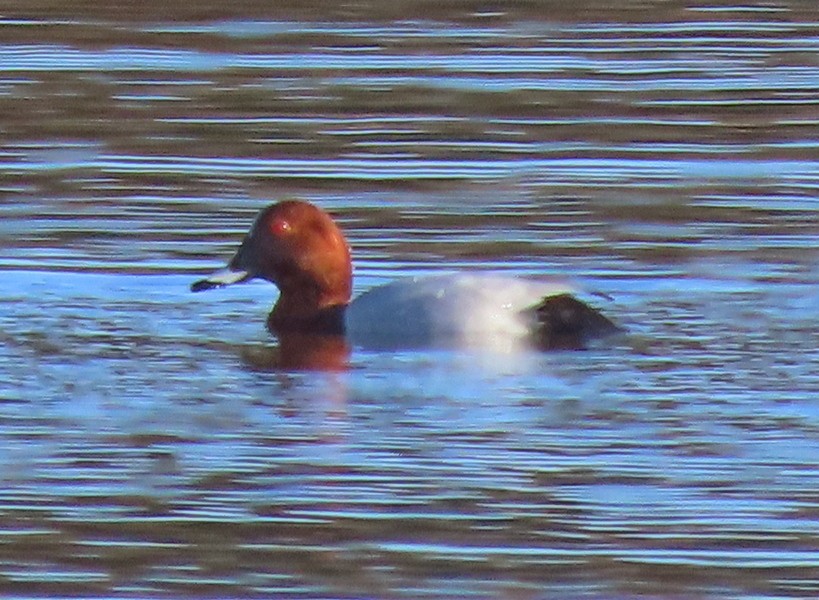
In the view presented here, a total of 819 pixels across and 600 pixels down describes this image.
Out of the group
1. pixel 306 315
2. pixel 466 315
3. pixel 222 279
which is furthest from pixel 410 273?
pixel 466 315

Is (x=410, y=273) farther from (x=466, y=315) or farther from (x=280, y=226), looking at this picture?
(x=466, y=315)

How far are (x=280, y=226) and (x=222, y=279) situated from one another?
1.16ft

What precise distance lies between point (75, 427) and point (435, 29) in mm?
7978

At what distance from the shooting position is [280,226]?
10148 millimetres

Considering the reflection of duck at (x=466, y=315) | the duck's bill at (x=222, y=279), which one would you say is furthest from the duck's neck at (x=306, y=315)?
the duck's bill at (x=222, y=279)

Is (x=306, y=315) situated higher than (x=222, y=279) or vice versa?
(x=222, y=279)

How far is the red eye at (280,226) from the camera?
33.2ft

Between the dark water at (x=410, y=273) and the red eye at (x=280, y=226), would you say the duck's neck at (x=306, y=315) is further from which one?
the red eye at (x=280, y=226)

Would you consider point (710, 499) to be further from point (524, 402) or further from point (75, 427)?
point (75, 427)

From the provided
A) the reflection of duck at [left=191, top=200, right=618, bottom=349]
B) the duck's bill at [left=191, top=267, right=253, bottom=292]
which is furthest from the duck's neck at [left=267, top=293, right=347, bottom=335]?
the duck's bill at [left=191, top=267, right=253, bottom=292]

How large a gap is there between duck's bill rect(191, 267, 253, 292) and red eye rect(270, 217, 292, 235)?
0.65 feet

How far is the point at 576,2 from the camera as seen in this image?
54.7 ft

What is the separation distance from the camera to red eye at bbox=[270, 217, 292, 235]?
1012cm

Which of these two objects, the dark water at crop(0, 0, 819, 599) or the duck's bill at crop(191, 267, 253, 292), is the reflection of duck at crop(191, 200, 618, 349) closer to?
the duck's bill at crop(191, 267, 253, 292)
